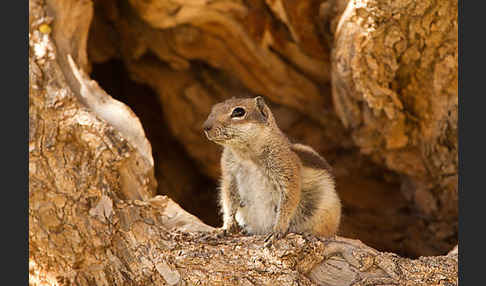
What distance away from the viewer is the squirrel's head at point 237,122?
4027mm

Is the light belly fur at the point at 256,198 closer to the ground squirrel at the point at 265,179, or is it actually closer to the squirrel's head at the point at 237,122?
the ground squirrel at the point at 265,179

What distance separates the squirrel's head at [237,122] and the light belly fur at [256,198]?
274mm

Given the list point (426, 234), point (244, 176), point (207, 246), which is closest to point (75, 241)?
point (207, 246)

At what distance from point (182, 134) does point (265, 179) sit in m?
3.42

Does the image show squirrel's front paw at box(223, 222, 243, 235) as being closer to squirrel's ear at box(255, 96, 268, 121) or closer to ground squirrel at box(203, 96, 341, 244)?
ground squirrel at box(203, 96, 341, 244)

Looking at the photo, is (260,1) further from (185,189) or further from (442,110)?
(185,189)

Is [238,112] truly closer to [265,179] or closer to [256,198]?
[265,179]

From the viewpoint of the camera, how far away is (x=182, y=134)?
24.7ft

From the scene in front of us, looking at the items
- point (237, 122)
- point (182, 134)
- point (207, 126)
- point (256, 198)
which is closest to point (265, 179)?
point (256, 198)

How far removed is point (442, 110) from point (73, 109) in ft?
11.4

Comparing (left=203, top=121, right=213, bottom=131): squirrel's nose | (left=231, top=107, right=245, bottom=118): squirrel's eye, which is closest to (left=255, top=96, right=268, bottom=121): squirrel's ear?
(left=231, top=107, right=245, bottom=118): squirrel's eye

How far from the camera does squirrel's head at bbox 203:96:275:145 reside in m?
4.03

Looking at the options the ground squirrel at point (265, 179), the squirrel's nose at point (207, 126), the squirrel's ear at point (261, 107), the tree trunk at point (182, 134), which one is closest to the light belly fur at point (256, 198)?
the ground squirrel at point (265, 179)

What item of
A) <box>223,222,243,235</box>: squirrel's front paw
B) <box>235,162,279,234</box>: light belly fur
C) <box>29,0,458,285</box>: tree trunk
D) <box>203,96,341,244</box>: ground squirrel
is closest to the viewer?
<box>29,0,458,285</box>: tree trunk
